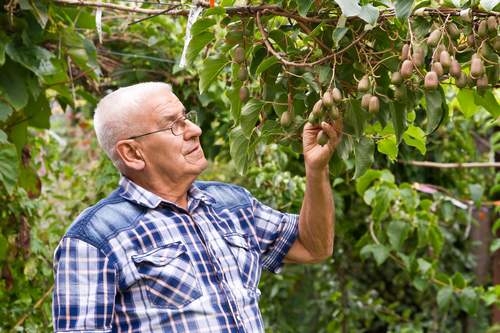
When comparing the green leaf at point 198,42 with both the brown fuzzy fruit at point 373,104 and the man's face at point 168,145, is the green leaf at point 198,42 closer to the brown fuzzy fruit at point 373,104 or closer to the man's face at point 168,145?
the man's face at point 168,145

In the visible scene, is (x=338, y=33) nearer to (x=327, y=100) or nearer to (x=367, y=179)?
(x=327, y=100)

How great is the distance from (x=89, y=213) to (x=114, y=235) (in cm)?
8

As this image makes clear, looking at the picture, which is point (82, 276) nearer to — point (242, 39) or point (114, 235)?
point (114, 235)

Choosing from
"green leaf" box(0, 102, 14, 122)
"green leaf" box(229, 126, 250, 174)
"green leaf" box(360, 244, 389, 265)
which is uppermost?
"green leaf" box(229, 126, 250, 174)

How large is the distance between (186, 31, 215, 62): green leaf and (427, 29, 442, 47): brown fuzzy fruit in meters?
0.57

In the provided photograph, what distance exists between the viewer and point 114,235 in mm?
2141

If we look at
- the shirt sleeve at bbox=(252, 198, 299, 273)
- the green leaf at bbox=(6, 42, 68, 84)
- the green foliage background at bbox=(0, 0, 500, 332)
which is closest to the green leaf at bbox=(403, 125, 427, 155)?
the green foliage background at bbox=(0, 0, 500, 332)

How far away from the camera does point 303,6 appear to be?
76.4 inches

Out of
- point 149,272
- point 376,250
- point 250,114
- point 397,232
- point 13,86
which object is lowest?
point 376,250

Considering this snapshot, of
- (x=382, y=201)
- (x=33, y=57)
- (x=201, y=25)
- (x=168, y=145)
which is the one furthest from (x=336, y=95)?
(x=382, y=201)

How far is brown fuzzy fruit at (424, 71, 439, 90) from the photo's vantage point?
177cm

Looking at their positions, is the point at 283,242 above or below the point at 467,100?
below

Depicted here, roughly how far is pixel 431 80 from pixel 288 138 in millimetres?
471

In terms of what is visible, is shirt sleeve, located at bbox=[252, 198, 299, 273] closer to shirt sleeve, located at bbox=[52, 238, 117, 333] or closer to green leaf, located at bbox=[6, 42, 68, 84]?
shirt sleeve, located at bbox=[52, 238, 117, 333]
